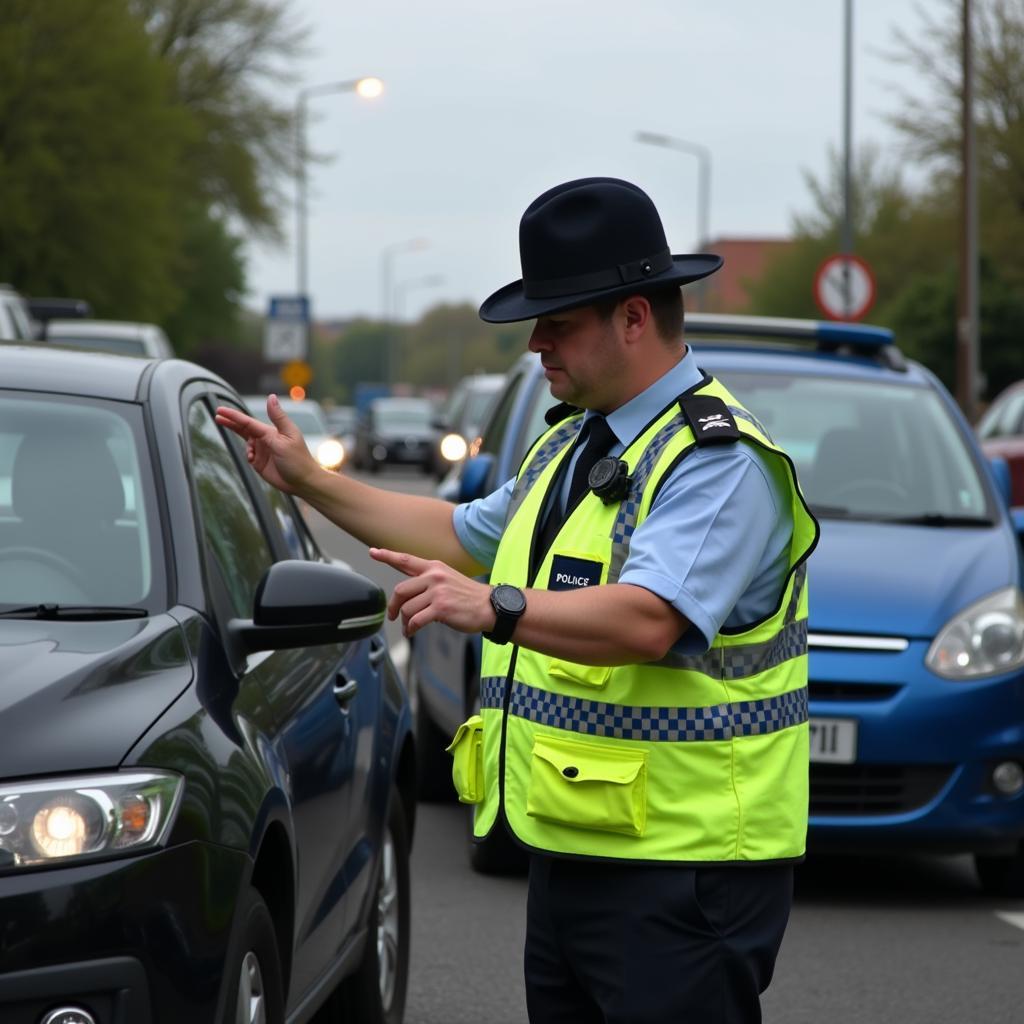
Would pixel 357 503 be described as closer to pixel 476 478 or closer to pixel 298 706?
pixel 298 706

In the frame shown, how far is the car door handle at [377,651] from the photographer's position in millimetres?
5270

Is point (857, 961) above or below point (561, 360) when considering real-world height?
below

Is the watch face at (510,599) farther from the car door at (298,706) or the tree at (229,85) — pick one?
the tree at (229,85)

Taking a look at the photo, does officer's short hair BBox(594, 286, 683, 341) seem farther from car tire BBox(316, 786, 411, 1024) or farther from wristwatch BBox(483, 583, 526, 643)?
car tire BBox(316, 786, 411, 1024)

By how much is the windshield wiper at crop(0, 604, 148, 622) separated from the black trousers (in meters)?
1.03

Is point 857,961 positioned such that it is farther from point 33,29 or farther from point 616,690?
point 33,29

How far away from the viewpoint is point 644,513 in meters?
3.21

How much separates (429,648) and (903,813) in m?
2.40

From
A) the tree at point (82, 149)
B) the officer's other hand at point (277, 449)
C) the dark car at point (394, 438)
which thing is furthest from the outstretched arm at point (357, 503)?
the dark car at point (394, 438)

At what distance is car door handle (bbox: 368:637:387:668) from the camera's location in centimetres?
527

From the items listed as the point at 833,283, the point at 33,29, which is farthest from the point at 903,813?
the point at 33,29

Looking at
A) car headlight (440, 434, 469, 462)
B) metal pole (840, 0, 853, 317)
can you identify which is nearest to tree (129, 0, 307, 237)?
metal pole (840, 0, 853, 317)

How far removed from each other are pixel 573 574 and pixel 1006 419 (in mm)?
16555

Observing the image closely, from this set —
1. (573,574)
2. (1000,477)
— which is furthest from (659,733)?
(1000,477)
